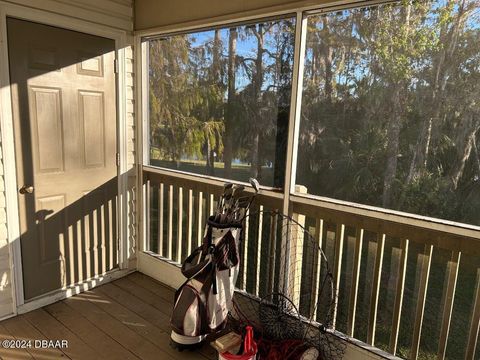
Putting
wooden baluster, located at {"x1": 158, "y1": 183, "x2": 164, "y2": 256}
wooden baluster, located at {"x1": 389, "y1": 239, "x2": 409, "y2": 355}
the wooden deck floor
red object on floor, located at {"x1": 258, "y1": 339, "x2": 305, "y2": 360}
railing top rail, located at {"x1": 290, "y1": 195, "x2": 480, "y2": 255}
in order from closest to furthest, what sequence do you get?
railing top rail, located at {"x1": 290, "y1": 195, "x2": 480, "y2": 255}
wooden baluster, located at {"x1": 389, "y1": 239, "x2": 409, "y2": 355}
red object on floor, located at {"x1": 258, "y1": 339, "x2": 305, "y2": 360}
the wooden deck floor
wooden baluster, located at {"x1": 158, "y1": 183, "x2": 164, "y2": 256}

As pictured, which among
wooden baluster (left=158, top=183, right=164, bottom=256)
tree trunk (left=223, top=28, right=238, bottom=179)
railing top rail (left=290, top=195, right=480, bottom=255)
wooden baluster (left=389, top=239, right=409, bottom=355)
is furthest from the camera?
wooden baluster (left=158, top=183, right=164, bottom=256)

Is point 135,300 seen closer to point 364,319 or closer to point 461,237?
point 364,319

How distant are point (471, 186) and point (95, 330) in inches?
105

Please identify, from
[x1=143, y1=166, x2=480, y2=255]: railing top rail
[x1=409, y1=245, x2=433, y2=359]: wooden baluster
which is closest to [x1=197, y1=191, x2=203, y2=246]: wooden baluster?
[x1=143, y1=166, x2=480, y2=255]: railing top rail

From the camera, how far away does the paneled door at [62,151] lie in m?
2.54

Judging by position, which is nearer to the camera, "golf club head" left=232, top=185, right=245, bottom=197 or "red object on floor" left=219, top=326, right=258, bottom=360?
"red object on floor" left=219, top=326, right=258, bottom=360

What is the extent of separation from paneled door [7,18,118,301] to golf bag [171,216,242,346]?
1.20m

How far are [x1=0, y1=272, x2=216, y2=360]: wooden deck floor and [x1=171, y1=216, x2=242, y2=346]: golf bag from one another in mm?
227

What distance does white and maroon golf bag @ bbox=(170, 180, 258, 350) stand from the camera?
223 cm

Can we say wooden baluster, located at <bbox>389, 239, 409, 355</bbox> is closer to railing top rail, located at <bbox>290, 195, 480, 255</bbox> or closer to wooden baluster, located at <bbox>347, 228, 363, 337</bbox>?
railing top rail, located at <bbox>290, 195, 480, 255</bbox>

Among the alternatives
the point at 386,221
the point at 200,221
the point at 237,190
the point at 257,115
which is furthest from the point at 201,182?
the point at 386,221

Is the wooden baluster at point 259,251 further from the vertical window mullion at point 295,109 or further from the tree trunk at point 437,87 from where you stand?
the tree trunk at point 437,87

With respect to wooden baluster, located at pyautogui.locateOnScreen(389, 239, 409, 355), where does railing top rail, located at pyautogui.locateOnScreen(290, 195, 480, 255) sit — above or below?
above

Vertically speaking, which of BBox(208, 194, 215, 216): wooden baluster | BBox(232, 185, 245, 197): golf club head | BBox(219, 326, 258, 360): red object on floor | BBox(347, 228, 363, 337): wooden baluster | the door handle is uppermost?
BBox(232, 185, 245, 197): golf club head
